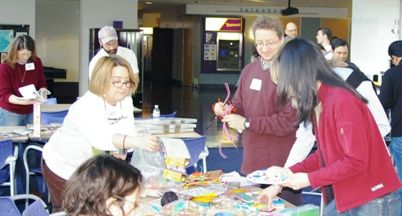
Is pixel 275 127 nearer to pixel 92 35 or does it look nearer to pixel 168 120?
Result: pixel 168 120

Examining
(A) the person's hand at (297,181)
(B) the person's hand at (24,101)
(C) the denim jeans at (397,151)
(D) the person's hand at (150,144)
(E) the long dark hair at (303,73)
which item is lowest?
(C) the denim jeans at (397,151)

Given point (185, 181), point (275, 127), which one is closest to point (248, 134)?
point (275, 127)

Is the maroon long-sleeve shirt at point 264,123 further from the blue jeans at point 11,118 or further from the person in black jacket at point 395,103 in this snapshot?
the blue jeans at point 11,118

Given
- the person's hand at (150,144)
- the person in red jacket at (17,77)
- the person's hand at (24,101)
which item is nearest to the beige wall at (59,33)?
the person in red jacket at (17,77)

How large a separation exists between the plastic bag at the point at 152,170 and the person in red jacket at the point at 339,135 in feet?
2.72

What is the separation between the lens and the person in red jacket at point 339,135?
2.38m

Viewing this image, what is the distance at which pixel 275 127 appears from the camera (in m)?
3.45

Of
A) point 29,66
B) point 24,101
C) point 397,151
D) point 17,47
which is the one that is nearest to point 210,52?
point 29,66

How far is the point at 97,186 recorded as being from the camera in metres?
1.70

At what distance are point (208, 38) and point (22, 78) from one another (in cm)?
1613

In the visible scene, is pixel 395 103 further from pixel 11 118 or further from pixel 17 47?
pixel 11 118

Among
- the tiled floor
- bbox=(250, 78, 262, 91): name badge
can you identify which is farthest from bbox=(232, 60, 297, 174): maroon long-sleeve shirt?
the tiled floor

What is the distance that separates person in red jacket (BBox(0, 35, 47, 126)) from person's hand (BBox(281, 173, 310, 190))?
12.0ft

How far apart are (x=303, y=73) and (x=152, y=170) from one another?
1.20 m
